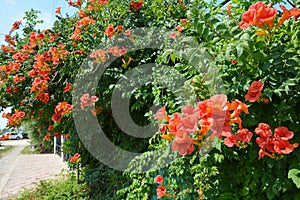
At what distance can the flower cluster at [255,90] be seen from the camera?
3.83 feet

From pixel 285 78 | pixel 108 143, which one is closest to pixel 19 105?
pixel 108 143

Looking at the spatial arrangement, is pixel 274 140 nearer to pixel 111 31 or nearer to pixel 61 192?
pixel 111 31

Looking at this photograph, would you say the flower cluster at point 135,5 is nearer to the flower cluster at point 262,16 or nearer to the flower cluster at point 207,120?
the flower cluster at point 262,16

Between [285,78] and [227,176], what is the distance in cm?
61

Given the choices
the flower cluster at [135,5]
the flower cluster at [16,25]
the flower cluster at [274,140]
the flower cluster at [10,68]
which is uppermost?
the flower cluster at [16,25]

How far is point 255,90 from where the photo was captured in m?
1.17

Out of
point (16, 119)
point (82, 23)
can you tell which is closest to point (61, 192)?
point (16, 119)

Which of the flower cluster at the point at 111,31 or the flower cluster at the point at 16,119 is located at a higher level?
the flower cluster at the point at 111,31

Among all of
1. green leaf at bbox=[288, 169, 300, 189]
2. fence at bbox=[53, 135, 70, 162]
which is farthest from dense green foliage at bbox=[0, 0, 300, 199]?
fence at bbox=[53, 135, 70, 162]

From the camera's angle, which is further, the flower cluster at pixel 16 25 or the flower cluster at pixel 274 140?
the flower cluster at pixel 16 25

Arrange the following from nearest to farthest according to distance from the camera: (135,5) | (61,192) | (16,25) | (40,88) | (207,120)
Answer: (207,120) → (135,5) → (40,88) → (16,25) → (61,192)

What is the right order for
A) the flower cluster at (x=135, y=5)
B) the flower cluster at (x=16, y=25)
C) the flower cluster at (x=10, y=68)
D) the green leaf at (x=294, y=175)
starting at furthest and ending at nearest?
1. the flower cluster at (x=16, y=25)
2. the flower cluster at (x=10, y=68)
3. the flower cluster at (x=135, y=5)
4. the green leaf at (x=294, y=175)

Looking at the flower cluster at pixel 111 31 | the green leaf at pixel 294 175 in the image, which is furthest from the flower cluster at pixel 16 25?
the green leaf at pixel 294 175

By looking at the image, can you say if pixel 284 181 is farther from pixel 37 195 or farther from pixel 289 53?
pixel 37 195
